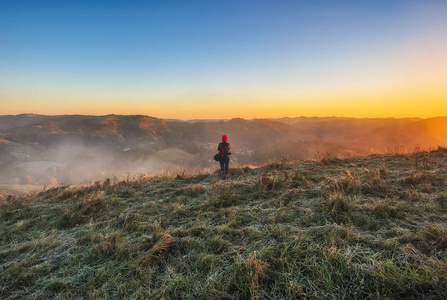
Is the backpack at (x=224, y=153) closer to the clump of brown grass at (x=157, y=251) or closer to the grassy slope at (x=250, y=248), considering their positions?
the grassy slope at (x=250, y=248)

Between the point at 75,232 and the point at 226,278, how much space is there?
163 inches

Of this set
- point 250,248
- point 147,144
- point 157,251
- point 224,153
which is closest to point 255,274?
point 250,248

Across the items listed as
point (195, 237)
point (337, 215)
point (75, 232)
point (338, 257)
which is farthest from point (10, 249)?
point (337, 215)

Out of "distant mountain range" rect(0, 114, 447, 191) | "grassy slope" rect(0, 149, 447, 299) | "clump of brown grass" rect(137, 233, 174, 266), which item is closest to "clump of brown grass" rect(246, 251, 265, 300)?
"grassy slope" rect(0, 149, 447, 299)

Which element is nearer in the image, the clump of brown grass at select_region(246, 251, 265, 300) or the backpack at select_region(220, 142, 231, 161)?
the clump of brown grass at select_region(246, 251, 265, 300)

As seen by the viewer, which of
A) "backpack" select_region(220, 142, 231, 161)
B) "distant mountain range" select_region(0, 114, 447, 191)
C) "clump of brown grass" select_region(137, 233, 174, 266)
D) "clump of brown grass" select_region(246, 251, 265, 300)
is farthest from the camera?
"distant mountain range" select_region(0, 114, 447, 191)

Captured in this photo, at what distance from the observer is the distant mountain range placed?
2820 centimetres

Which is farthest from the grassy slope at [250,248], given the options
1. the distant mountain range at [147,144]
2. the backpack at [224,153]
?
the distant mountain range at [147,144]

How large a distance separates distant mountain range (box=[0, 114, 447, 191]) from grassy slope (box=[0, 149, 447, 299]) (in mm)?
10174

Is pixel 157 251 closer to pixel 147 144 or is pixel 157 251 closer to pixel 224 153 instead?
pixel 224 153

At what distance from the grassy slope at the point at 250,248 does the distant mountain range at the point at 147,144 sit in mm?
10174

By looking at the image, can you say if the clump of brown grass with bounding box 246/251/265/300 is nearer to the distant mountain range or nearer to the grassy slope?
the grassy slope

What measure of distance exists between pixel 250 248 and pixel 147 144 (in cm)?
5775

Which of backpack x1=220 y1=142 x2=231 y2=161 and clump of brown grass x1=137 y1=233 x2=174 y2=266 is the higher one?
backpack x1=220 y1=142 x2=231 y2=161
